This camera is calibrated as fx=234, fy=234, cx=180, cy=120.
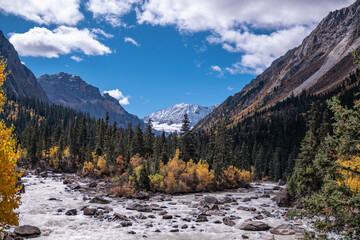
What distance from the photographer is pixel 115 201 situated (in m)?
42.8

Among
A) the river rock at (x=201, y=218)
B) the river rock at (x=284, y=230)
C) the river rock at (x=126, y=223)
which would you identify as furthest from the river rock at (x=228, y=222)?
the river rock at (x=126, y=223)

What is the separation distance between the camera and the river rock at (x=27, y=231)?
2209 centimetres

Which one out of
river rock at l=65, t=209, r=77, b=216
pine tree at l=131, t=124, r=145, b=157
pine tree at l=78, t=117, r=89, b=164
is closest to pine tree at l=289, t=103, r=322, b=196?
river rock at l=65, t=209, r=77, b=216

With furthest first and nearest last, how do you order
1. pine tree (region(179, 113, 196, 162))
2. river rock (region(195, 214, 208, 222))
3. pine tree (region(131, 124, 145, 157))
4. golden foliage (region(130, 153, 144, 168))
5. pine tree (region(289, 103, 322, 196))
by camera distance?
pine tree (region(131, 124, 145, 157)), golden foliage (region(130, 153, 144, 168)), pine tree (region(179, 113, 196, 162)), pine tree (region(289, 103, 322, 196)), river rock (region(195, 214, 208, 222))

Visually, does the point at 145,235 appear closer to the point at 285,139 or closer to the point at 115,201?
the point at 115,201

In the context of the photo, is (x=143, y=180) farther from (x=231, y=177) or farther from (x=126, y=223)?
(x=231, y=177)

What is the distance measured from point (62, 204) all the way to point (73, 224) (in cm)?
1180

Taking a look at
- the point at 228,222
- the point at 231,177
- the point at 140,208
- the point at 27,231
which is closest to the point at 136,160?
the point at 231,177

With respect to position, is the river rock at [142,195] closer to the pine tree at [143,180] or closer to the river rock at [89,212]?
the pine tree at [143,180]

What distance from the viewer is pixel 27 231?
22500 millimetres

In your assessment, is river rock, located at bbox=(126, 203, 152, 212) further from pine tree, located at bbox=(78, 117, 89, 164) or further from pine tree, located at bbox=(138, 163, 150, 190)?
pine tree, located at bbox=(78, 117, 89, 164)

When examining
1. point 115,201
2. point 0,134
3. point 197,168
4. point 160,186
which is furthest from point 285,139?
point 0,134

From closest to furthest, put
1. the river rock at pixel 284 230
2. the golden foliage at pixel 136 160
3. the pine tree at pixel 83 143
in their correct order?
the river rock at pixel 284 230 < the golden foliage at pixel 136 160 < the pine tree at pixel 83 143

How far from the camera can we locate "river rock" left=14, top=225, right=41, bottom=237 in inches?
870
